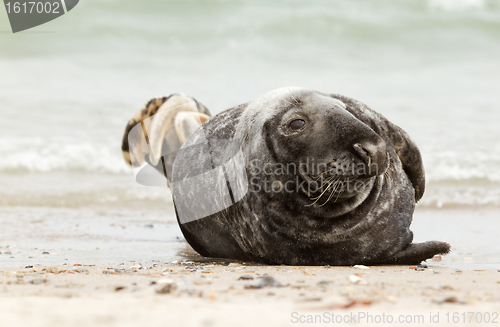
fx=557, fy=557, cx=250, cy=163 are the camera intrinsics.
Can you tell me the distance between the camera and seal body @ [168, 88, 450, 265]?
3412 millimetres

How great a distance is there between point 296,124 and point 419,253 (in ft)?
4.24

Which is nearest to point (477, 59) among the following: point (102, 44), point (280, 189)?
point (102, 44)

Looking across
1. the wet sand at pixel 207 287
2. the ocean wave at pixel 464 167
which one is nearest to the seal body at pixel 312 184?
the wet sand at pixel 207 287

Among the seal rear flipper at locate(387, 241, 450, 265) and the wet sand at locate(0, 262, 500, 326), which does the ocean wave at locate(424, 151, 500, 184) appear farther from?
the wet sand at locate(0, 262, 500, 326)

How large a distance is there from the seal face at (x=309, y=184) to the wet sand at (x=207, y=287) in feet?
0.65

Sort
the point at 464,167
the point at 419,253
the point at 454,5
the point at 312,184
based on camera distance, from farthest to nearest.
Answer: the point at 454,5 → the point at 464,167 → the point at 419,253 → the point at 312,184

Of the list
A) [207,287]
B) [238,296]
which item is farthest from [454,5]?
[238,296]

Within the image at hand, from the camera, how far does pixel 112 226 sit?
638 centimetres

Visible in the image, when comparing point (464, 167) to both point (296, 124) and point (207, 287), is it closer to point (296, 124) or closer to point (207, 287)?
point (296, 124)

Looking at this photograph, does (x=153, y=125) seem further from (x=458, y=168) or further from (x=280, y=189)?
(x=458, y=168)

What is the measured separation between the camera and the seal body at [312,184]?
3.41 meters

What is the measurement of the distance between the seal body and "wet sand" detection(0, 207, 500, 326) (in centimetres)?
19

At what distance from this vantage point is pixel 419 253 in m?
3.89

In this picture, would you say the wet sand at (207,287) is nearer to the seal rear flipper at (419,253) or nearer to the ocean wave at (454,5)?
the seal rear flipper at (419,253)
